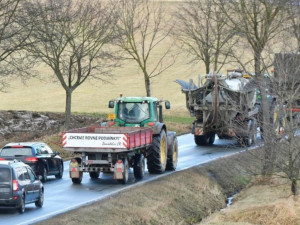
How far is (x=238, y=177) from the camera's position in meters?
32.6

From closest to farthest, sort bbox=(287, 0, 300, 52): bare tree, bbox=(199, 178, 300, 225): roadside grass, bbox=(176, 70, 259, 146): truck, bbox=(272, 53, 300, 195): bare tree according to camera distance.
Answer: bbox=(199, 178, 300, 225): roadside grass
bbox=(272, 53, 300, 195): bare tree
bbox=(287, 0, 300, 52): bare tree
bbox=(176, 70, 259, 146): truck

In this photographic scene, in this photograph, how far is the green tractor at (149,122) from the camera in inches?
1160

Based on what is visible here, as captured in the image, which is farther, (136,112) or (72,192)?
(136,112)

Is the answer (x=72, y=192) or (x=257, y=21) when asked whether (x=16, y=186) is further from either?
(x=257, y=21)

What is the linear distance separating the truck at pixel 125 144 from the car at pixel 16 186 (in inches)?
188

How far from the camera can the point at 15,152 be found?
1104 inches

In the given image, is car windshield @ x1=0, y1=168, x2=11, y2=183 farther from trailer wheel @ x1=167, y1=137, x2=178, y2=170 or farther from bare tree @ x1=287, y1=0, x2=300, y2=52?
bare tree @ x1=287, y1=0, x2=300, y2=52

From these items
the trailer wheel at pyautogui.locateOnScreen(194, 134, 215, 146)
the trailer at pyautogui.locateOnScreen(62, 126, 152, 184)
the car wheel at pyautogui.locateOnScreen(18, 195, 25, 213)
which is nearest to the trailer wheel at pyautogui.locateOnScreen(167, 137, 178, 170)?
the trailer at pyautogui.locateOnScreen(62, 126, 152, 184)

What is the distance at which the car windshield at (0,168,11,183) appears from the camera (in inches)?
805

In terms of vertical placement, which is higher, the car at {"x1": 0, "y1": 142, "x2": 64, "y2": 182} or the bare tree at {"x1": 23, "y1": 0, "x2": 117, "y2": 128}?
the bare tree at {"x1": 23, "y1": 0, "x2": 117, "y2": 128}

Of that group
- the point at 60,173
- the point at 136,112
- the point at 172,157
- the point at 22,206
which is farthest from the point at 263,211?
the point at 60,173

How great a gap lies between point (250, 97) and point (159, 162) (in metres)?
12.0

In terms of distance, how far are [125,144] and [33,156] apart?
157 inches

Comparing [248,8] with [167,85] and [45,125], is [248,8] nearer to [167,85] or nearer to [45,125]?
[45,125]
